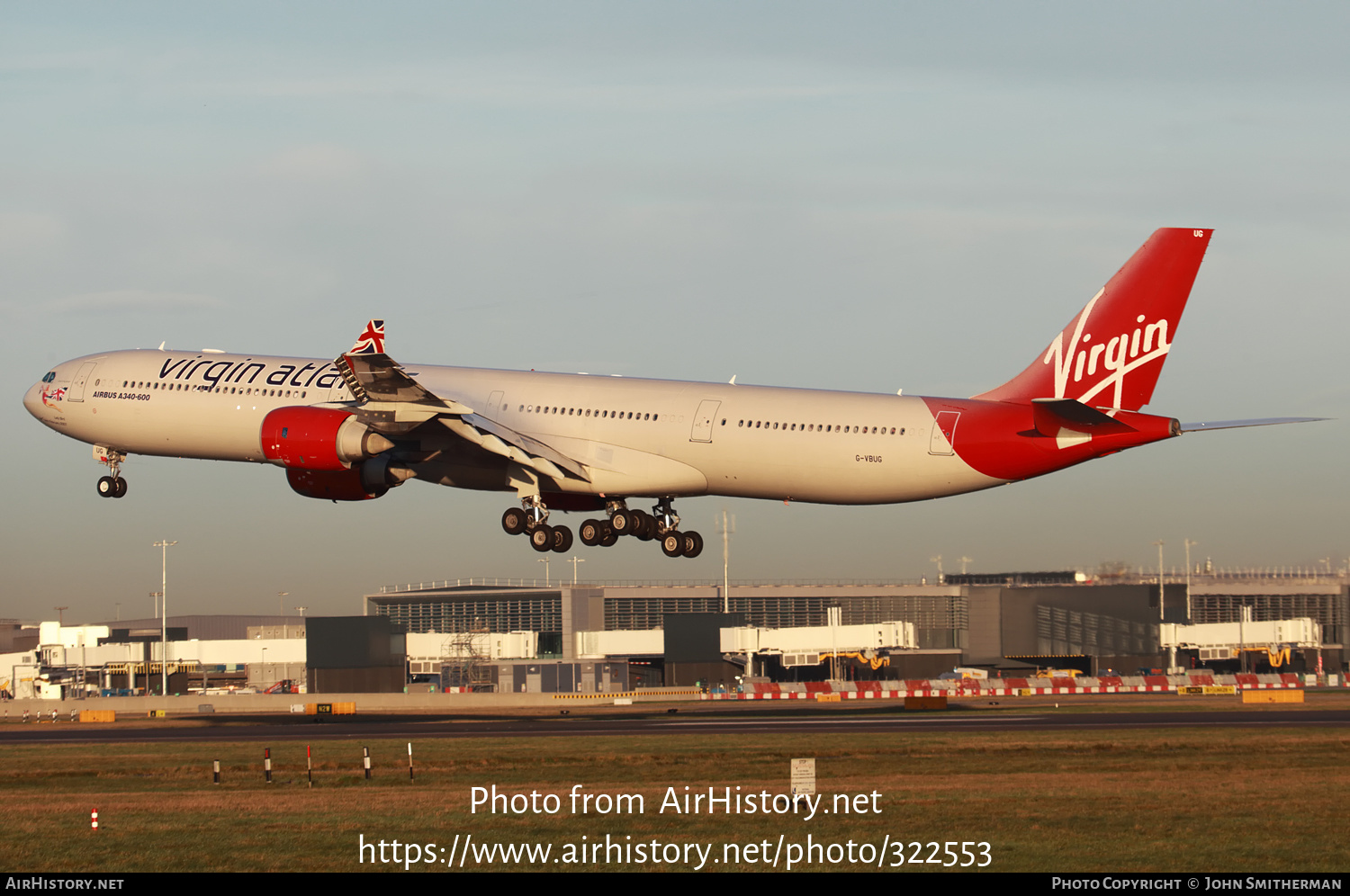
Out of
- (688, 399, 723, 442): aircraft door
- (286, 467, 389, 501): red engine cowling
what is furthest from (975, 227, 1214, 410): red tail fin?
(286, 467, 389, 501): red engine cowling

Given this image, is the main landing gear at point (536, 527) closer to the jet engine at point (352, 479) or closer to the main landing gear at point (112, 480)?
the jet engine at point (352, 479)

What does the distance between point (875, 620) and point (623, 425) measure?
108 m

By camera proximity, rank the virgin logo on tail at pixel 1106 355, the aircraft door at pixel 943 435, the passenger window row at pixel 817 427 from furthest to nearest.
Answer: the passenger window row at pixel 817 427 < the aircraft door at pixel 943 435 < the virgin logo on tail at pixel 1106 355

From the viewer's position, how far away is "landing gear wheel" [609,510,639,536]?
4881 cm

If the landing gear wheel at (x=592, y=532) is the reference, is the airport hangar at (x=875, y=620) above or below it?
below

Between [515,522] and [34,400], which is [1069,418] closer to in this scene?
[515,522]

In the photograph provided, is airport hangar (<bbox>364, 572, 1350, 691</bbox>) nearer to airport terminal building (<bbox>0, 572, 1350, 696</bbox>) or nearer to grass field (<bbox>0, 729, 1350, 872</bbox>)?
airport terminal building (<bbox>0, 572, 1350, 696</bbox>)

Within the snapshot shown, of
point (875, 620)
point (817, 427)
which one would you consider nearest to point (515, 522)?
point (817, 427)

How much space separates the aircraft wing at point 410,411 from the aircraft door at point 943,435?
10850 mm

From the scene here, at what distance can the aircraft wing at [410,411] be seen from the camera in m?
44.1

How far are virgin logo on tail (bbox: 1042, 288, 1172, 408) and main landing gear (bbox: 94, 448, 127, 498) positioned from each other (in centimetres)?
3187

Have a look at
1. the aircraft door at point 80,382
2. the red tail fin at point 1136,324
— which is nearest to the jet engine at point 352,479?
the aircraft door at point 80,382

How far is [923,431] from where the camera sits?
42.6m

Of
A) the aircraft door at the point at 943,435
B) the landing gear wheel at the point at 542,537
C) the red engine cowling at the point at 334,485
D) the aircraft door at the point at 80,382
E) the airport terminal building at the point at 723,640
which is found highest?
the aircraft door at the point at 80,382
